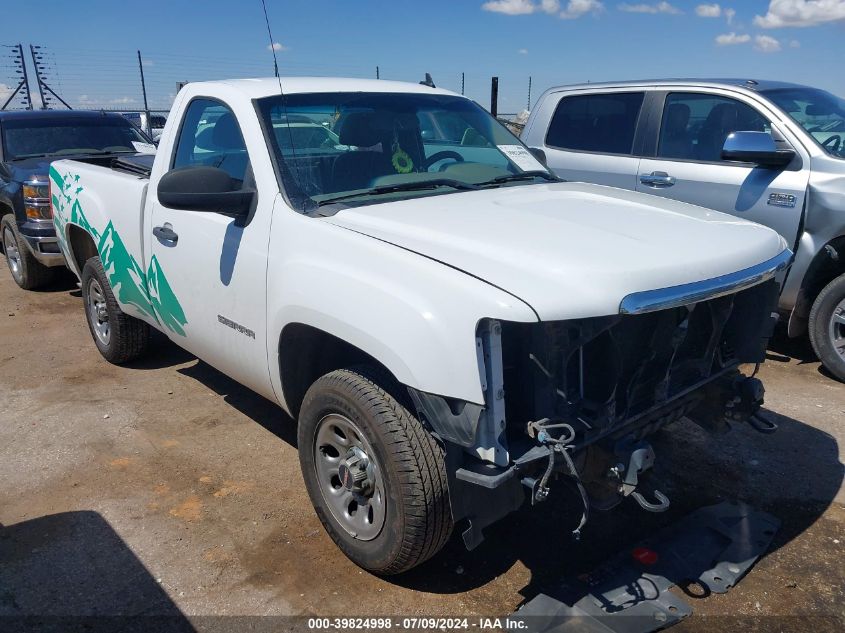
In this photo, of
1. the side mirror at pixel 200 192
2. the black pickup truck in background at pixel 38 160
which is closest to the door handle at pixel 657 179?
the side mirror at pixel 200 192

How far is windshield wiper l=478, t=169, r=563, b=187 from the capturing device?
361 cm

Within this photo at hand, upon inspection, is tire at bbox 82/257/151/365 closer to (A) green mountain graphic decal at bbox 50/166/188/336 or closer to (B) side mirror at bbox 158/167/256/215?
(A) green mountain graphic decal at bbox 50/166/188/336

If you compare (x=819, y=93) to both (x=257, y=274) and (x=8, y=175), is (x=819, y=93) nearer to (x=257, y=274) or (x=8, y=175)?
(x=257, y=274)

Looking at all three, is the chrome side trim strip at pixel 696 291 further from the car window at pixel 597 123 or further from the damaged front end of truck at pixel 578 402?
the car window at pixel 597 123

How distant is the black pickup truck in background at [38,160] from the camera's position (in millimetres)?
6816

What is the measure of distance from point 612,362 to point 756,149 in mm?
3107

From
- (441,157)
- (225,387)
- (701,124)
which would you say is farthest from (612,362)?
(701,124)

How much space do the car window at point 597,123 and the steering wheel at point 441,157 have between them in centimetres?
269

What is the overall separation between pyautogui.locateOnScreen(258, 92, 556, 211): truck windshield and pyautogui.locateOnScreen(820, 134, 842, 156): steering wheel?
2.50 metres

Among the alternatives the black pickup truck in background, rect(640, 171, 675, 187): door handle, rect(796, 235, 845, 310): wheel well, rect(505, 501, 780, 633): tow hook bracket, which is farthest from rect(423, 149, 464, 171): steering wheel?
the black pickup truck in background

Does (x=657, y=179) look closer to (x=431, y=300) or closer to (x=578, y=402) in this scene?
(x=578, y=402)

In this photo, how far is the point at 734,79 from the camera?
5.68 metres

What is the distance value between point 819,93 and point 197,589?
5.86 metres

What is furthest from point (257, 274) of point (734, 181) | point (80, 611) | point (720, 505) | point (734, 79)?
point (734, 79)
